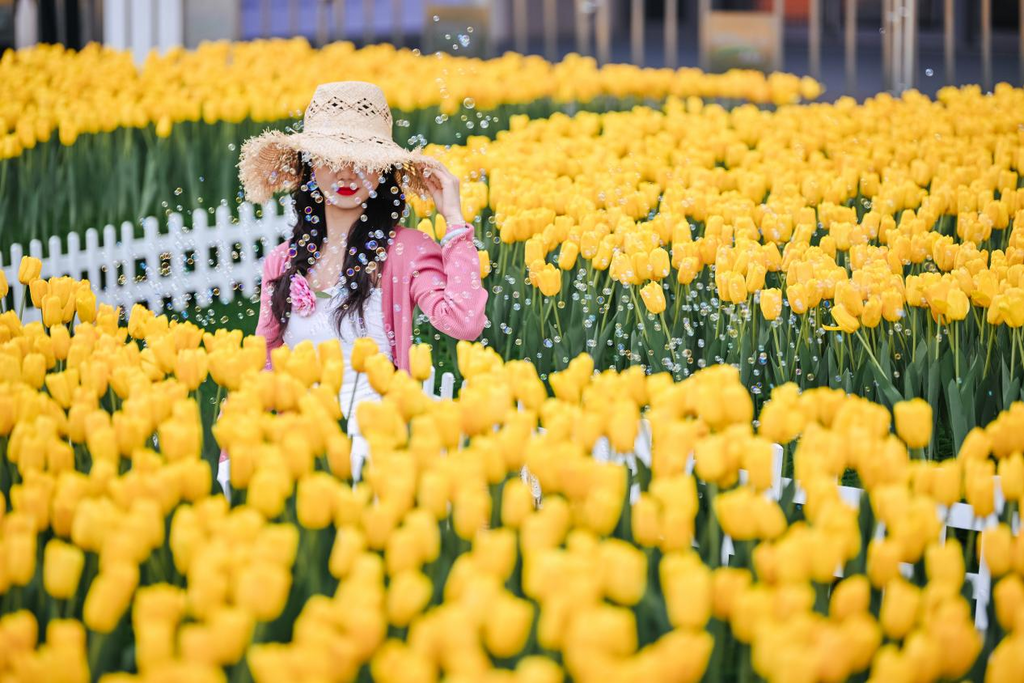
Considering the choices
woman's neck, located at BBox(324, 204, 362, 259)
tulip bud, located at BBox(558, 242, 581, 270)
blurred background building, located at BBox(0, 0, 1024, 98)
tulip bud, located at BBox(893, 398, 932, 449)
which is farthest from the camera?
blurred background building, located at BBox(0, 0, 1024, 98)

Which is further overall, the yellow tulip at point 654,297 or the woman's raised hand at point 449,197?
the yellow tulip at point 654,297

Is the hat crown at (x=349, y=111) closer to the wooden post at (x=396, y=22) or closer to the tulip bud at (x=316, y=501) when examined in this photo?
the tulip bud at (x=316, y=501)

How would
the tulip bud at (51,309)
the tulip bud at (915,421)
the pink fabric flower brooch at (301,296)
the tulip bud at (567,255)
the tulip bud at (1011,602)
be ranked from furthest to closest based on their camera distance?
1. the tulip bud at (567,255)
2. the pink fabric flower brooch at (301,296)
3. the tulip bud at (51,309)
4. the tulip bud at (915,421)
5. the tulip bud at (1011,602)

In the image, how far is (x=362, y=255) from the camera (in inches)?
149

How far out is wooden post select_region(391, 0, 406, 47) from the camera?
16641 mm

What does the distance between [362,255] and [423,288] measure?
0.20 meters

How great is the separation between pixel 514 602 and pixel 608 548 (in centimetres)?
23

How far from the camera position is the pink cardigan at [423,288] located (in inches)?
144

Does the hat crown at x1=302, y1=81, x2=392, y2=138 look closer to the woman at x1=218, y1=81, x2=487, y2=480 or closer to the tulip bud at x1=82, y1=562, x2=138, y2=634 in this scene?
the woman at x1=218, y1=81, x2=487, y2=480

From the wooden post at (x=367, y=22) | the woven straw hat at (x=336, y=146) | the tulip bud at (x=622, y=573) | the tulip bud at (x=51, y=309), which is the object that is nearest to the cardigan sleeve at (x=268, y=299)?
the woven straw hat at (x=336, y=146)

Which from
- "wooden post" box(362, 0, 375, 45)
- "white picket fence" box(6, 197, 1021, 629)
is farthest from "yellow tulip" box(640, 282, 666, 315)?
"wooden post" box(362, 0, 375, 45)

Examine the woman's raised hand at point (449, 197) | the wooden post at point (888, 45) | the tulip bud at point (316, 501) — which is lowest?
the tulip bud at point (316, 501)

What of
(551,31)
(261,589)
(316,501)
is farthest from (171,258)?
(551,31)

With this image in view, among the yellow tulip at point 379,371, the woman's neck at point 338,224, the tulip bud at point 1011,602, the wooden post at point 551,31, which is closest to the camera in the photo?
the tulip bud at point 1011,602
